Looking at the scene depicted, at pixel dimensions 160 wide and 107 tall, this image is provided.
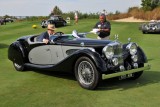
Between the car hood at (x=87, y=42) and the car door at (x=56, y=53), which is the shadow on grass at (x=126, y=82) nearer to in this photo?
the car door at (x=56, y=53)

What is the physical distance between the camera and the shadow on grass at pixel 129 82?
821cm

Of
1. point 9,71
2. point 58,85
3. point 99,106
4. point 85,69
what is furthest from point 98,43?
point 9,71

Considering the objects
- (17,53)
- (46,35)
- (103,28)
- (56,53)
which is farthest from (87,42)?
(103,28)

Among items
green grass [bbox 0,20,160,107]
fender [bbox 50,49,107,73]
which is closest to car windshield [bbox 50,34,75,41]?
fender [bbox 50,49,107,73]

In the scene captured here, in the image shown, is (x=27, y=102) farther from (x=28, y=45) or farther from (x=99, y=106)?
(x=28, y=45)

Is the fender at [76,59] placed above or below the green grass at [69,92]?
above

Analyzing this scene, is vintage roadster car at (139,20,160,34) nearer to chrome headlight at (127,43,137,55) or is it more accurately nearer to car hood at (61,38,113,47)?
chrome headlight at (127,43,137,55)

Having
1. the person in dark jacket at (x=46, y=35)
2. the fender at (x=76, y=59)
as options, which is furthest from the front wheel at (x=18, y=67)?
the fender at (x=76, y=59)

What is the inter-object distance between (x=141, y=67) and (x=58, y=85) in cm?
212

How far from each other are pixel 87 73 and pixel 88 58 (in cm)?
37

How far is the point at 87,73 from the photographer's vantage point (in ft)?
26.4

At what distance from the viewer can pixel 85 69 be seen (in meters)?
8.11

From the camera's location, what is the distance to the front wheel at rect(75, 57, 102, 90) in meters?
7.77

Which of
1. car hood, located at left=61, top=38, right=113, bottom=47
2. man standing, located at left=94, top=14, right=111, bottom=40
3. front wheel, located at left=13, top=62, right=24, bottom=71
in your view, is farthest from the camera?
man standing, located at left=94, top=14, right=111, bottom=40
